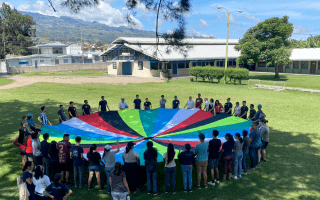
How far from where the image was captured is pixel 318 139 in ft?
36.8

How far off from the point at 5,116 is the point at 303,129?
1708cm

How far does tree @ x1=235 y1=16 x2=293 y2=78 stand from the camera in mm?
32188

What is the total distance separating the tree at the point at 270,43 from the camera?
106 feet

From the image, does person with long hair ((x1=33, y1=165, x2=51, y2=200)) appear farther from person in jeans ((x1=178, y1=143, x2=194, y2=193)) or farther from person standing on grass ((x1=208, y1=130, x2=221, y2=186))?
person standing on grass ((x1=208, y1=130, x2=221, y2=186))

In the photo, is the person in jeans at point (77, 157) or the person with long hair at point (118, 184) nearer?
the person with long hair at point (118, 184)

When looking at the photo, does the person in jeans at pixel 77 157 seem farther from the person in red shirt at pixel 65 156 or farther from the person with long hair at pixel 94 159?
the person with long hair at pixel 94 159

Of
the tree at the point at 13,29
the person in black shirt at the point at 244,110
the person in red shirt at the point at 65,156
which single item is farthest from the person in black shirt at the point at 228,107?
the tree at the point at 13,29

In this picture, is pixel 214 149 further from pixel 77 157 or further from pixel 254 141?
pixel 77 157

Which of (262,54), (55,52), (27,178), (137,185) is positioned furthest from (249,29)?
(55,52)

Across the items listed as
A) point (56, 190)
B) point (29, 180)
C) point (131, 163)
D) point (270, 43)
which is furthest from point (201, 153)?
point (270, 43)

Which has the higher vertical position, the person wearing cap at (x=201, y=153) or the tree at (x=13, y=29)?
the tree at (x=13, y=29)

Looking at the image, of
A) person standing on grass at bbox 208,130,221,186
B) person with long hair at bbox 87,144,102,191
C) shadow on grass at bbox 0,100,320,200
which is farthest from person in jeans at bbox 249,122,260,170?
person with long hair at bbox 87,144,102,191

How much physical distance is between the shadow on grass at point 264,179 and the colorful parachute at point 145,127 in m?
1.25

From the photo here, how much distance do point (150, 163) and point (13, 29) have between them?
2584 inches
